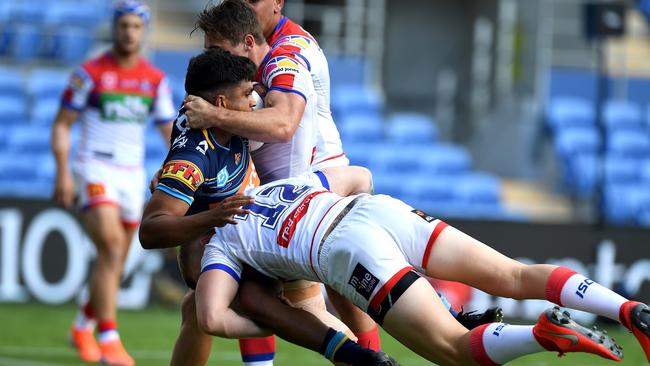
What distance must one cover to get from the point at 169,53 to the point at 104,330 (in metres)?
8.38

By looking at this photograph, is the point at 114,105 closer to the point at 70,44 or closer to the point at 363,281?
the point at 363,281

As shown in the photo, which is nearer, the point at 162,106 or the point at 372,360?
the point at 372,360

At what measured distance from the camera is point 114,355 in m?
8.40

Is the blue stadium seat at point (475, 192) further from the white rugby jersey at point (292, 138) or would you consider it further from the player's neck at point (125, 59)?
the white rugby jersey at point (292, 138)

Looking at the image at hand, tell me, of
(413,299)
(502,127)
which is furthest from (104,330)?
(502,127)

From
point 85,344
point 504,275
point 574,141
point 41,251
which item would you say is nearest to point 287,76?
point 504,275

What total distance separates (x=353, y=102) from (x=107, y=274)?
26.8 ft

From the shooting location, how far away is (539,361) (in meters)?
9.21

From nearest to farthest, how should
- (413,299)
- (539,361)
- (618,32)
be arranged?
(413,299) < (539,361) < (618,32)

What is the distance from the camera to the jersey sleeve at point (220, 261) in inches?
212

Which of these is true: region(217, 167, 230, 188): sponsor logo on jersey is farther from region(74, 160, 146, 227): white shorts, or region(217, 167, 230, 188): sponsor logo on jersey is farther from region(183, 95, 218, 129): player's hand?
region(74, 160, 146, 227): white shorts

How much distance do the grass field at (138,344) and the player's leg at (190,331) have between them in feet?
7.92

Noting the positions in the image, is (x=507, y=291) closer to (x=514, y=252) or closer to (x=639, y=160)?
(x=514, y=252)

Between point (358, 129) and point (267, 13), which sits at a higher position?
point (267, 13)
